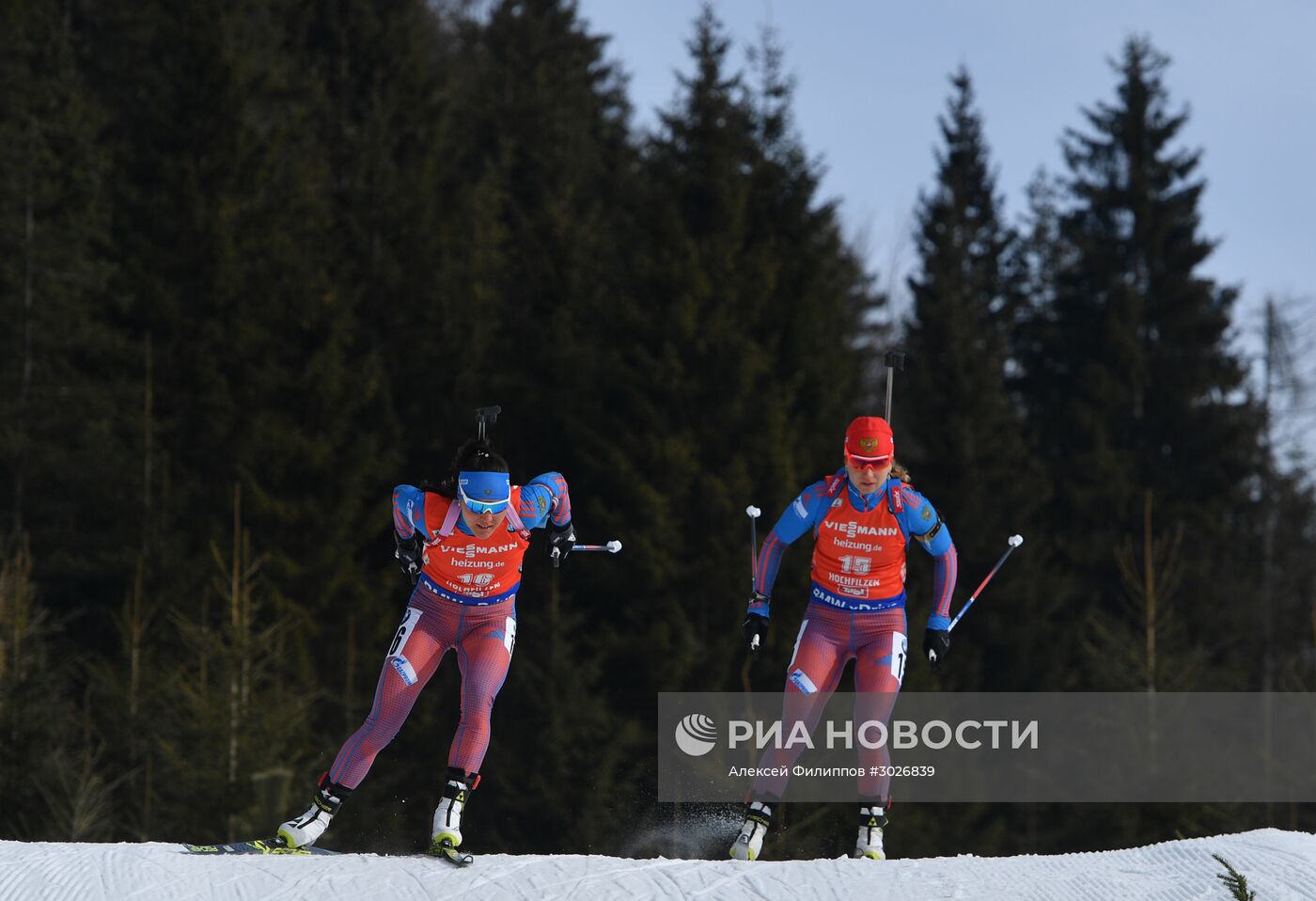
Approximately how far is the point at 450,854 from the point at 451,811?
0.18 m

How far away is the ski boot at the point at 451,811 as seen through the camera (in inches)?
245

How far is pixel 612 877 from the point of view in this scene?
20.0 feet

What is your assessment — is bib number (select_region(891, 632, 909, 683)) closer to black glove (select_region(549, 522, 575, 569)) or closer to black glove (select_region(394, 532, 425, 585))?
black glove (select_region(549, 522, 575, 569))

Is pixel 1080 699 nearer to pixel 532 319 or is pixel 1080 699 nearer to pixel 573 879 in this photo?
pixel 532 319

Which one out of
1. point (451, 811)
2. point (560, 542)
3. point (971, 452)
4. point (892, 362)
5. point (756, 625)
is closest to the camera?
point (451, 811)

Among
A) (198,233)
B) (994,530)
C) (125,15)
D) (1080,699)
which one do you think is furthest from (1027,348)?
(125,15)

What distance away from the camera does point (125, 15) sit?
2664cm

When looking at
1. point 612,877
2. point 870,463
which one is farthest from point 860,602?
point 612,877

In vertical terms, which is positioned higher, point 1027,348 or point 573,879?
point 1027,348

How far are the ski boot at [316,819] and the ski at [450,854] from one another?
50cm

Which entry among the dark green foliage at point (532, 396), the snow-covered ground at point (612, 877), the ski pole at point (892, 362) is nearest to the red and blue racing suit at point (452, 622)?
the snow-covered ground at point (612, 877)

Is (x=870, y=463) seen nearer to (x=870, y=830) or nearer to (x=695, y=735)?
(x=870, y=830)

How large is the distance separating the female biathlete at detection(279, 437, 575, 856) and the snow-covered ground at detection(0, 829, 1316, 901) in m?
0.39

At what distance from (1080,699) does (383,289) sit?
44.7 feet
